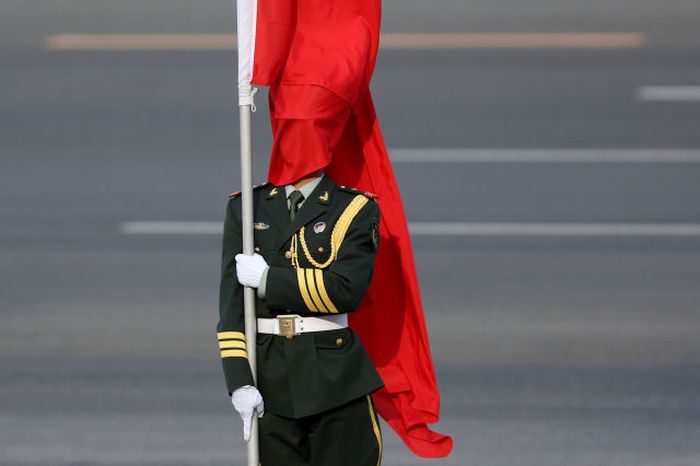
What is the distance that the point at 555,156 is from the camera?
437 inches

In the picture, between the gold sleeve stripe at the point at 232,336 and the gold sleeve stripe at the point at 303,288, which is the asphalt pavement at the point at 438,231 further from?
the gold sleeve stripe at the point at 303,288

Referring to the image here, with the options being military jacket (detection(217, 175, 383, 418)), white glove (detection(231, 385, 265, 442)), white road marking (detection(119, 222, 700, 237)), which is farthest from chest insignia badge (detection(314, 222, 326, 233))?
white road marking (detection(119, 222, 700, 237))

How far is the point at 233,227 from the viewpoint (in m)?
5.33

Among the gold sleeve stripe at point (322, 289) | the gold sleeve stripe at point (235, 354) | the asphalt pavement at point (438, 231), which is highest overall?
the gold sleeve stripe at point (322, 289)

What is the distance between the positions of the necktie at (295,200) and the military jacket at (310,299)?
0.02 m

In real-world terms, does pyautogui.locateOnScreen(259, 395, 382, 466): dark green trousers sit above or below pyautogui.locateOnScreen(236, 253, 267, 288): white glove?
below

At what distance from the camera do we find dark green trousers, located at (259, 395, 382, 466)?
5.30 m

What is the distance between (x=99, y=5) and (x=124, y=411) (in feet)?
18.9

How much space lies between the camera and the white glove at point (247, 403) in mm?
5203

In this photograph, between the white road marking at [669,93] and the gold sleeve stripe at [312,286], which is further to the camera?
the white road marking at [669,93]

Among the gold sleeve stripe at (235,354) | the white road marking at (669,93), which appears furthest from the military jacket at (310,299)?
the white road marking at (669,93)

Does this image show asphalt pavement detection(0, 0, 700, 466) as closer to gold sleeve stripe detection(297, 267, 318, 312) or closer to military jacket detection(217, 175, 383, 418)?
military jacket detection(217, 175, 383, 418)

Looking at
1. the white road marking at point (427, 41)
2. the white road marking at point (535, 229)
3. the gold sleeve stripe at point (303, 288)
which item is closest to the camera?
the gold sleeve stripe at point (303, 288)

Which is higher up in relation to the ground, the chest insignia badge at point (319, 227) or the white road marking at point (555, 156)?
the chest insignia badge at point (319, 227)
